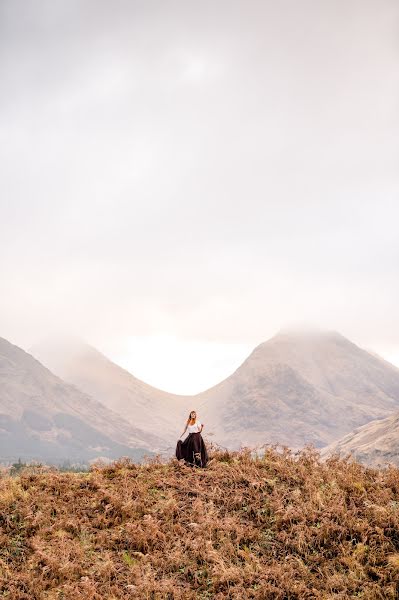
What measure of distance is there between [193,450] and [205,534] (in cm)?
545

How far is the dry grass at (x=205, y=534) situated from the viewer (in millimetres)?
12711

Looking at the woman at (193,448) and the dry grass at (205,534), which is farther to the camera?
the woman at (193,448)

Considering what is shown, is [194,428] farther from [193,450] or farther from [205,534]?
[205,534]

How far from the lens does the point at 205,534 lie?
1454 cm

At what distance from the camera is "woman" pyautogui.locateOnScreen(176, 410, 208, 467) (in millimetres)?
19766

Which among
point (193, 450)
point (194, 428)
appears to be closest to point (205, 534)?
point (193, 450)

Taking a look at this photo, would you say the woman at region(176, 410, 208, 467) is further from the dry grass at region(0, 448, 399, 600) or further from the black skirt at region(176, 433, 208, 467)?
the dry grass at region(0, 448, 399, 600)

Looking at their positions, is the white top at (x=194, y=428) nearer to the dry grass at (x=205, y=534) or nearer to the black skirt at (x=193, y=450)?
the black skirt at (x=193, y=450)

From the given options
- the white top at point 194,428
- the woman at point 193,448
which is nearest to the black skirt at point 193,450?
the woman at point 193,448

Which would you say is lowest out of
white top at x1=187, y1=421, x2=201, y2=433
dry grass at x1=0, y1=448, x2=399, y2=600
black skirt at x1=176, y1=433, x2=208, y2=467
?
dry grass at x1=0, y1=448, x2=399, y2=600

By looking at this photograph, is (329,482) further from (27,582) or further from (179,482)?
(27,582)

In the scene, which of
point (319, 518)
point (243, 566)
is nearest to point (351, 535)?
point (319, 518)

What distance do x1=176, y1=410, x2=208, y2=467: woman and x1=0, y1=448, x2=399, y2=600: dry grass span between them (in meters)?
1.14

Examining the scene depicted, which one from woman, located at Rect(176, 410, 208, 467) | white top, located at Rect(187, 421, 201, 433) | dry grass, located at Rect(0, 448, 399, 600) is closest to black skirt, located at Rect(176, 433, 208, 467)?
woman, located at Rect(176, 410, 208, 467)
